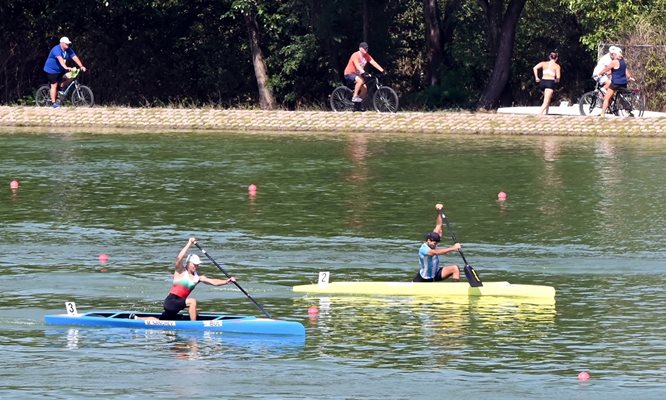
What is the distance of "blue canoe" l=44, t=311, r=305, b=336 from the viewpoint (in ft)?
69.1

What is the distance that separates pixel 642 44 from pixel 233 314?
2401 centimetres

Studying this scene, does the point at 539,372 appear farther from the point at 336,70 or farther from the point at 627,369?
the point at 336,70

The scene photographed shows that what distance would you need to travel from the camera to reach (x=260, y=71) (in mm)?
48125

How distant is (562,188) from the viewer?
1309 inches

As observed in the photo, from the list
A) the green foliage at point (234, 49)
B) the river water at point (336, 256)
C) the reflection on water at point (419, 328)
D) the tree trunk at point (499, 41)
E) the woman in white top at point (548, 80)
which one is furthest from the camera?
the green foliage at point (234, 49)

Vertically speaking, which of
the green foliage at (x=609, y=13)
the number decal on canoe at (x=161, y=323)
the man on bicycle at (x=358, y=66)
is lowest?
the number decal on canoe at (x=161, y=323)

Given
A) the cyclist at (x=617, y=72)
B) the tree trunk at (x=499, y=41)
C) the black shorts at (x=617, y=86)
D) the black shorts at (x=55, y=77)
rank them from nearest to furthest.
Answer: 1. the cyclist at (x=617, y=72)
2. the black shorts at (x=617, y=86)
3. the black shorts at (x=55, y=77)
4. the tree trunk at (x=499, y=41)

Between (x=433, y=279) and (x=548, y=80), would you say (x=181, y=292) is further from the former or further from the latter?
(x=548, y=80)

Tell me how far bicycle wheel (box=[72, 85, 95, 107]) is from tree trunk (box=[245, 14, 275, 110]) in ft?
18.1

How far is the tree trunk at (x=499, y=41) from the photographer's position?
152 feet

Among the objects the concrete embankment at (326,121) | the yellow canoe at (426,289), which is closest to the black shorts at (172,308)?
the yellow canoe at (426,289)

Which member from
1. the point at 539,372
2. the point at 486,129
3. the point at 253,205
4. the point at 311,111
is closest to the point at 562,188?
the point at 253,205

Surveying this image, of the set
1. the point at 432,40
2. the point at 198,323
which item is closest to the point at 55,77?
the point at 432,40

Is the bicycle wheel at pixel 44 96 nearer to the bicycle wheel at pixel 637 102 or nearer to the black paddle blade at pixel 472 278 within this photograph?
the bicycle wheel at pixel 637 102
